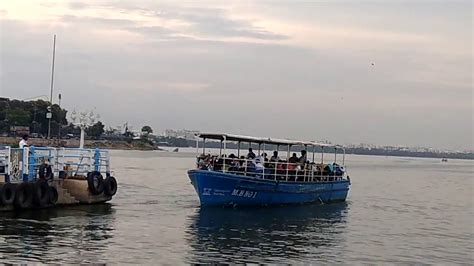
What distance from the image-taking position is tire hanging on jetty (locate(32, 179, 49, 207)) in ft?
87.9

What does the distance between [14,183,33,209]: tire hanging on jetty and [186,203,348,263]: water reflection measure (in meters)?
6.00

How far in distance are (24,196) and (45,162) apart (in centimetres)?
251

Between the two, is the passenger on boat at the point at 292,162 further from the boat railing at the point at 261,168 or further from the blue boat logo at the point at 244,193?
the blue boat logo at the point at 244,193

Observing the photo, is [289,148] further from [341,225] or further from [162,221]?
[162,221]

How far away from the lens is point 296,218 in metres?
30.7

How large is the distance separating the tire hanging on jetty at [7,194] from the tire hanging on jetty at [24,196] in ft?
0.67

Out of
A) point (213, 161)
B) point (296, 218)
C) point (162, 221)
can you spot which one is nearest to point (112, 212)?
point (162, 221)

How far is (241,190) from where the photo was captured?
31312 millimetres

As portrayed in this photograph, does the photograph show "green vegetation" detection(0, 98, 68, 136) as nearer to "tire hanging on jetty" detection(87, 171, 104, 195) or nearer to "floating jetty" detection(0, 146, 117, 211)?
"floating jetty" detection(0, 146, 117, 211)

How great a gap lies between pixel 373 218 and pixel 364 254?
12.5 metres

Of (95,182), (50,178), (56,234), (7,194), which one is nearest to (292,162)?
(95,182)

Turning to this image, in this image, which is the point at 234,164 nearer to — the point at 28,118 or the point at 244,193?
the point at 244,193

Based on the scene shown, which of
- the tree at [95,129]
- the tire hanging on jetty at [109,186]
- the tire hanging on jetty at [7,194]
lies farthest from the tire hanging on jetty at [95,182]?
the tree at [95,129]

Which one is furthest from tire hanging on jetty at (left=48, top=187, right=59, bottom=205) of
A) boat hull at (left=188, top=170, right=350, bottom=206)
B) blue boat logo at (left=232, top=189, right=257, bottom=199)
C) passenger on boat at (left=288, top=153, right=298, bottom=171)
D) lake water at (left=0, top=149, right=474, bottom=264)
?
passenger on boat at (left=288, top=153, right=298, bottom=171)
